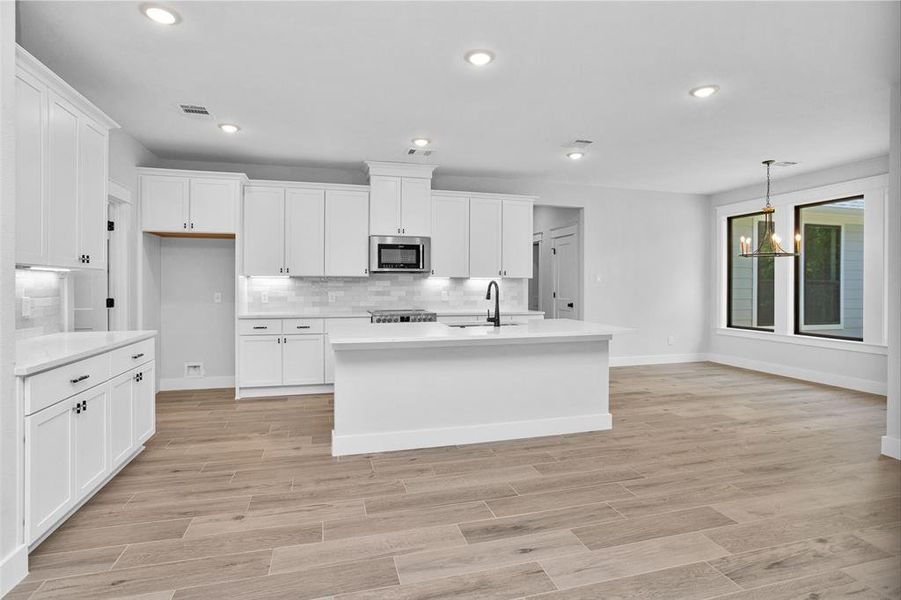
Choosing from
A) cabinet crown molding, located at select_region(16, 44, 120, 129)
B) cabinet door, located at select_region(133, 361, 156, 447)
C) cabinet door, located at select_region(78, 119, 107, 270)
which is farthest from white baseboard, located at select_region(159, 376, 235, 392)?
cabinet crown molding, located at select_region(16, 44, 120, 129)

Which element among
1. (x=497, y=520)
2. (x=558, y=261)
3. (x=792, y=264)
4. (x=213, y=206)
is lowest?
(x=497, y=520)

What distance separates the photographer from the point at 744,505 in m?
2.66

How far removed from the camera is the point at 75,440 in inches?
94.7

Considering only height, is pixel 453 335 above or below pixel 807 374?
above

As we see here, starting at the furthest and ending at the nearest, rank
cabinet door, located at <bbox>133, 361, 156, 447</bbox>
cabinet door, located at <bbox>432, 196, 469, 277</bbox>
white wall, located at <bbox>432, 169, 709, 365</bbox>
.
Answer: white wall, located at <bbox>432, 169, 709, 365</bbox> → cabinet door, located at <bbox>432, 196, 469, 277</bbox> → cabinet door, located at <bbox>133, 361, 156, 447</bbox>

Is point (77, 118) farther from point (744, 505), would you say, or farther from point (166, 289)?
point (744, 505)

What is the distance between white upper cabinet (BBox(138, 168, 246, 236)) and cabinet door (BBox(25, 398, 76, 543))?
3100 millimetres

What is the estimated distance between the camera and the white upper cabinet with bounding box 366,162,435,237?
5656 mm

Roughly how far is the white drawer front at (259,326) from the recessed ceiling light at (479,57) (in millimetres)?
3457

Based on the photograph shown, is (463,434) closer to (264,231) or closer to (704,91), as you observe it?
(704,91)

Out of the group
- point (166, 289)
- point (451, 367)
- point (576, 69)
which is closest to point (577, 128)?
point (576, 69)

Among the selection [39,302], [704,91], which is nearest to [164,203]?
[39,302]

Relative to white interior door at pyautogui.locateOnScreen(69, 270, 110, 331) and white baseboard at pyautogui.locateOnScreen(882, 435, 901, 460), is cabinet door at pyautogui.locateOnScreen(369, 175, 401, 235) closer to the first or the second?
white interior door at pyautogui.locateOnScreen(69, 270, 110, 331)

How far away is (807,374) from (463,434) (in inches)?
201
